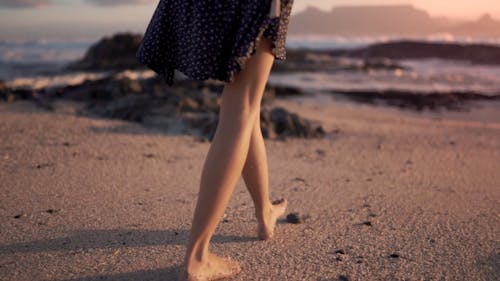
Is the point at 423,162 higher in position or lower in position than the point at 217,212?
lower

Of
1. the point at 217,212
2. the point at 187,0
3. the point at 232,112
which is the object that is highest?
the point at 187,0

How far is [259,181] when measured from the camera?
192 cm

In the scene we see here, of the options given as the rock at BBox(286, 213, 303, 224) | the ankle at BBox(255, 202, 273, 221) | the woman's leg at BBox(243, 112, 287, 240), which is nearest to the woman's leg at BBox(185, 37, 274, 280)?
the woman's leg at BBox(243, 112, 287, 240)

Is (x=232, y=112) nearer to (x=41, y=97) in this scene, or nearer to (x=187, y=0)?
(x=187, y=0)

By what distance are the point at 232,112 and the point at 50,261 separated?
2.98ft

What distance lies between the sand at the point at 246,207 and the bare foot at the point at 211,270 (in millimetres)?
58

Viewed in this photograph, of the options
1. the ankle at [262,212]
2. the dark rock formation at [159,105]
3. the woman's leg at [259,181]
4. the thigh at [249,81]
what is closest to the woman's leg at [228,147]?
the thigh at [249,81]

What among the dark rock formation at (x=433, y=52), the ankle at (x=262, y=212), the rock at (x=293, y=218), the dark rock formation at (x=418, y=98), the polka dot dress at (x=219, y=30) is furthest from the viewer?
the dark rock formation at (x=433, y=52)

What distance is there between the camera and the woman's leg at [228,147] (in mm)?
1562

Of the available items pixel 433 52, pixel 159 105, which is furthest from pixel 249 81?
pixel 433 52

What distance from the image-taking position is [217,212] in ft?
5.19

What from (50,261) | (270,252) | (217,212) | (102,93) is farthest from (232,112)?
(102,93)

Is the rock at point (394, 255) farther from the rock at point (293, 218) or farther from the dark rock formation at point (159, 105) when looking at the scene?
the dark rock formation at point (159, 105)

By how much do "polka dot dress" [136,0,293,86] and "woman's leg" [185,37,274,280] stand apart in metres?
0.06
